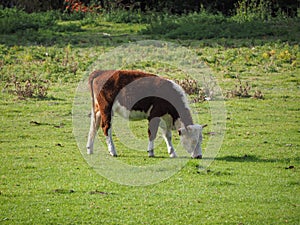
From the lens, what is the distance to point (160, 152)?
13.2 metres

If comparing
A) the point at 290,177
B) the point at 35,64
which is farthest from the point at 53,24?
the point at 290,177

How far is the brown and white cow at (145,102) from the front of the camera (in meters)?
12.5

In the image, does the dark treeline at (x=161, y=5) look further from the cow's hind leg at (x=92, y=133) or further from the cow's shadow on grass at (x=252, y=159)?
the cow's shadow on grass at (x=252, y=159)

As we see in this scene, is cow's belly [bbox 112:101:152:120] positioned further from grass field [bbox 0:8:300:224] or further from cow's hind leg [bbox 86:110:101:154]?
grass field [bbox 0:8:300:224]

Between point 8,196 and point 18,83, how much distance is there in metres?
9.36

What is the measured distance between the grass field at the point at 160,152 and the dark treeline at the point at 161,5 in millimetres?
8950

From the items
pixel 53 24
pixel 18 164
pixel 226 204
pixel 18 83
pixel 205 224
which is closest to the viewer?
pixel 205 224

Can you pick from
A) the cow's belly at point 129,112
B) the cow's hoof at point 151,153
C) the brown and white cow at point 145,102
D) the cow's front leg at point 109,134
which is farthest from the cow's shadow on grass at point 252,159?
the cow's front leg at point 109,134

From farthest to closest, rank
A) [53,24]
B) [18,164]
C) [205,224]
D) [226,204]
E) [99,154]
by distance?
[53,24]
[99,154]
[18,164]
[226,204]
[205,224]

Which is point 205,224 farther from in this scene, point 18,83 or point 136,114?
point 18,83

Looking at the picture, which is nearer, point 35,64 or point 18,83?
point 18,83

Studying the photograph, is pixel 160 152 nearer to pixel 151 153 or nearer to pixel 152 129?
pixel 151 153

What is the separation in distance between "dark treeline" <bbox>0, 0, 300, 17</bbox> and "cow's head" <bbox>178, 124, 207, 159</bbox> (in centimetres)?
2251

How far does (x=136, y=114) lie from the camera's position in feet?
41.8
